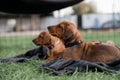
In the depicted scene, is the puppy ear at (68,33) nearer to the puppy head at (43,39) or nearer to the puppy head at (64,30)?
the puppy head at (64,30)

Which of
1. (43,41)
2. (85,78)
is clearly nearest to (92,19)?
(43,41)

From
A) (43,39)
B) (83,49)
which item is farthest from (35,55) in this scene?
(83,49)

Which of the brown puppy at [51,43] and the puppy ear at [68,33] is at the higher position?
the puppy ear at [68,33]

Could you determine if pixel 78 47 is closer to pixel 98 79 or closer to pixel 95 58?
pixel 95 58

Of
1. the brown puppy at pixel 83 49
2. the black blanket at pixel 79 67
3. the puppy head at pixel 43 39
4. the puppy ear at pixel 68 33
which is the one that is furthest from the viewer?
the puppy head at pixel 43 39

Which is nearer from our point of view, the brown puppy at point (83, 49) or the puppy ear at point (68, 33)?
the brown puppy at point (83, 49)

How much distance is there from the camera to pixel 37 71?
3578mm

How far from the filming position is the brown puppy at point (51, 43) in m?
4.56

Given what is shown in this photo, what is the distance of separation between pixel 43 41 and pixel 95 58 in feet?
3.30

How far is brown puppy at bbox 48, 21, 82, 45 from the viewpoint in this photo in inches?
169

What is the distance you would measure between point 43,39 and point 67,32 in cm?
52

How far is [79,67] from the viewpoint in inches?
142

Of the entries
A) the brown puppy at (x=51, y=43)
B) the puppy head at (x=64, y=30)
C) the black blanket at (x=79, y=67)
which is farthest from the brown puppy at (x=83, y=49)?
the black blanket at (x=79, y=67)

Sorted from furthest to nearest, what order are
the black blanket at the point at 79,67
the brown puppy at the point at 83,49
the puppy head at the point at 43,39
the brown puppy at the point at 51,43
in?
the puppy head at the point at 43,39
the brown puppy at the point at 51,43
the brown puppy at the point at 83,49
the black blanket at the point at 79,67
